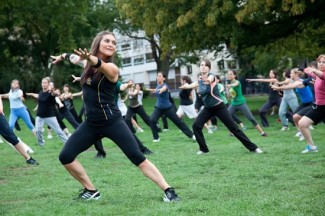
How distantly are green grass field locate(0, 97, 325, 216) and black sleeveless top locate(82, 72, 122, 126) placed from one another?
3.61 feet

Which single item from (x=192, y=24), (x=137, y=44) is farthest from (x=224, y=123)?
(x=137, y=44)

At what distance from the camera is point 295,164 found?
29.7 feet

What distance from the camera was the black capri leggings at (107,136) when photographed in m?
6.39

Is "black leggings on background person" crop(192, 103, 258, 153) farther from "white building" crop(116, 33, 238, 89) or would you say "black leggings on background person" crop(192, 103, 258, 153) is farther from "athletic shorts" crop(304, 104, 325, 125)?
"white building" crop(116, 33, 238, 89)

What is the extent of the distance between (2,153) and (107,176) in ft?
18.7

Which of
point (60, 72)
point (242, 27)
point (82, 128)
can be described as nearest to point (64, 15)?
point (242, 27)

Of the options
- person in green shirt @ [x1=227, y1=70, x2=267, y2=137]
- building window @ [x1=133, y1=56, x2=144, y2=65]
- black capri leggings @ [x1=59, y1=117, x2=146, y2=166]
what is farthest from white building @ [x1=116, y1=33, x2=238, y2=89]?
black capri leggings @ [x1=59, y1=117, x2=146, y2=166]

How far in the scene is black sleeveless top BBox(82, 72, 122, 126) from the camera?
251 inches

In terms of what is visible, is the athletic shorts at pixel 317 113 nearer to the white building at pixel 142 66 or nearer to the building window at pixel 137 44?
the white building at pixel 142 66

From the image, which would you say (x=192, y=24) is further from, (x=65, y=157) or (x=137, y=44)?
(x=137, y=44)

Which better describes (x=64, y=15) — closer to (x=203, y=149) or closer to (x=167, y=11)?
(x=167, y=11)

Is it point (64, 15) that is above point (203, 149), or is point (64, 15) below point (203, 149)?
above

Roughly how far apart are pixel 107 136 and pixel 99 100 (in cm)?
49

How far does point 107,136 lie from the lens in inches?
257
